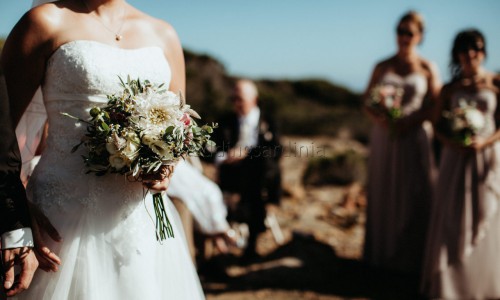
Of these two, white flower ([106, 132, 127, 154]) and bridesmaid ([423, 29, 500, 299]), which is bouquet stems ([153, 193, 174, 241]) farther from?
bridesmaid ([423, 29, 500, 299])

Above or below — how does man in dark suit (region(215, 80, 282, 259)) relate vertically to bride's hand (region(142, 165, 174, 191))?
below

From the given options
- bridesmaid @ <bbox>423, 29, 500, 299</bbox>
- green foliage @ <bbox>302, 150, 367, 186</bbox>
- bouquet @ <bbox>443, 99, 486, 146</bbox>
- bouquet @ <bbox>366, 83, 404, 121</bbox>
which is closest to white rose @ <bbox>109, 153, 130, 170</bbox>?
bouquet @ <bbox>443, 99, 486, 146</bbox>

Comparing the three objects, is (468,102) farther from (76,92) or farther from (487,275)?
(76,92)

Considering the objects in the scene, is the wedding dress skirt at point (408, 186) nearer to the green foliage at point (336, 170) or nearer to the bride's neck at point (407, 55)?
the bride's neck at point (407, 55)


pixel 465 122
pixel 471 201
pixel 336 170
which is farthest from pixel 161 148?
pixel 336 170

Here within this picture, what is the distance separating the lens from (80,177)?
245cm

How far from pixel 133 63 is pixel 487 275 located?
4.33 m

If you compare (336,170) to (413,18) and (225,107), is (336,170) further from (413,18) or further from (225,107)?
(225,107)

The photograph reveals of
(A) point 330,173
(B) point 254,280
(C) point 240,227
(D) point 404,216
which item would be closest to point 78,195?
(B) point 254,280

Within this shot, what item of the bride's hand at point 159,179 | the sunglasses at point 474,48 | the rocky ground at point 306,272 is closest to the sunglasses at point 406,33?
the sunglasses at point 474,48

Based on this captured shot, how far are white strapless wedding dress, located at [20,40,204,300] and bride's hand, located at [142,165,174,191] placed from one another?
0.53 feet

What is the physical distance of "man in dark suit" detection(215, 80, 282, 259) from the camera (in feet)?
21.8

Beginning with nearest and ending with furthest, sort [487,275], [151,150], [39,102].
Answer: [151,150] < [39,102] < [487,275]

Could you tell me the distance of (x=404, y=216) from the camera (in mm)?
6340
